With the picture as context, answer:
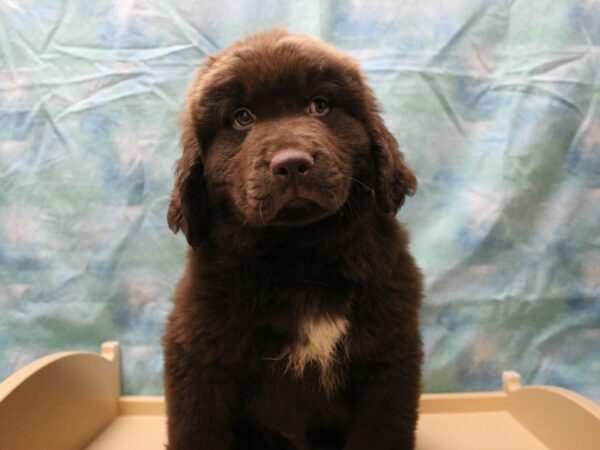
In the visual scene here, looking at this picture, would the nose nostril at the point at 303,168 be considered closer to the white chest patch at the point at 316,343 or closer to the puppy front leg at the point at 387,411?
the white chest patch at the point at 316,343

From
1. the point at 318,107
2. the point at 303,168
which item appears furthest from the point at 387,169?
the point at 303,168

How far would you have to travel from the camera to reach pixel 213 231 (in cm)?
220

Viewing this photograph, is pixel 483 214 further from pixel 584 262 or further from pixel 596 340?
pixel 596 340

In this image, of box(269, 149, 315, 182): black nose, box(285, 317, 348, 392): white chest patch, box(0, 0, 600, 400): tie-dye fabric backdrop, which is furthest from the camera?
box(0, 0, 600, 400): tie-dye fabric backdrop

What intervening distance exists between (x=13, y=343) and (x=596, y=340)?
2806mm

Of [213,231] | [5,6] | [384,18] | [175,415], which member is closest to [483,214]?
[384,18]

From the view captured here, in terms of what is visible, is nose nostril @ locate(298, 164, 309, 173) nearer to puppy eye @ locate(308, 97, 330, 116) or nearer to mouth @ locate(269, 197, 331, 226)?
mouth @ locate(269, 197, 331, 226)

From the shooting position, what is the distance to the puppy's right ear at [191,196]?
217cm

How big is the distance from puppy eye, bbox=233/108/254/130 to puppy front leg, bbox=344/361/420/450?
883mm

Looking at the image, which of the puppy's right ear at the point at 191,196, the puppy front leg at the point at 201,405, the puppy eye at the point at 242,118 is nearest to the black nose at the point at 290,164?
the puppy eye at the point at 242,118

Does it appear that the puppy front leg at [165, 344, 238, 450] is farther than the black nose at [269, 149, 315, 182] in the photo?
Yes

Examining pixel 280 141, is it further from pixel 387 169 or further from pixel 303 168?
pixel 387 169

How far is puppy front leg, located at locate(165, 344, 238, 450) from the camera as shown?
2102 millimetres

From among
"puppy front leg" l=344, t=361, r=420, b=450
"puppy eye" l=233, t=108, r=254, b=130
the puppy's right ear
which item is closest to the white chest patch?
"puppy front leg" l=344, t=361, r=420, b=450
